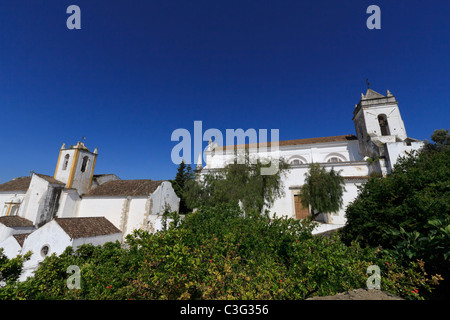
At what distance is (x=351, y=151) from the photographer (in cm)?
2298

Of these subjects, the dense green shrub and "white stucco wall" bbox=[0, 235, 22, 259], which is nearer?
the dense green shrub

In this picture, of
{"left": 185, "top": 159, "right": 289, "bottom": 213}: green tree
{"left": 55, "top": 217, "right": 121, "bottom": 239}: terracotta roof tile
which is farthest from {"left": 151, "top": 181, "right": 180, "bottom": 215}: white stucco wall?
{"left": 55, "top": 217, "right": 121, "bottom": 239}: terracotta roof tile

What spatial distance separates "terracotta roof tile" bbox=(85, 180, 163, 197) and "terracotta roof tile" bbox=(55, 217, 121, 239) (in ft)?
10.2

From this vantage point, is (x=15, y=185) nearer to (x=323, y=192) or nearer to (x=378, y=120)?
(x=323, y=192)

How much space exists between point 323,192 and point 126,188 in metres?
19.6

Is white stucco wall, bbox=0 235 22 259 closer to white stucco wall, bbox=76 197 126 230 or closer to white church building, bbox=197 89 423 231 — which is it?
white stucco wall, bbox=76 197 126 230

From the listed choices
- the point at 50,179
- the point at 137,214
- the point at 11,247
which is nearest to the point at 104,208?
the point at 137,214

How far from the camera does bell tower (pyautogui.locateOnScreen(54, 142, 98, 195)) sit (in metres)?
20.0

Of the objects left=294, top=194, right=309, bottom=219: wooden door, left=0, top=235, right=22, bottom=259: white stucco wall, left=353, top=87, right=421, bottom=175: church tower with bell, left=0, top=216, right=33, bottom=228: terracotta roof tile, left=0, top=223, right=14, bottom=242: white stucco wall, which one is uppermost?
left=353, top=87, right=421, bottom=175: church tower with bell

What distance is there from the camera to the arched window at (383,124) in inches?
812

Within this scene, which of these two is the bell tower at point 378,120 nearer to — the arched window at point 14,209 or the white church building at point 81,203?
the white church building at point 81,203
